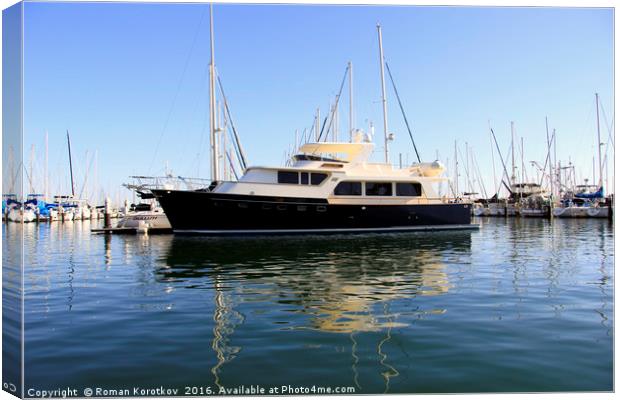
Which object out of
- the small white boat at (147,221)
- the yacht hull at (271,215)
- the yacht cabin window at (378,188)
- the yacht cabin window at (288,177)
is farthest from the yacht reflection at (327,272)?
the small white boat at (147,221)

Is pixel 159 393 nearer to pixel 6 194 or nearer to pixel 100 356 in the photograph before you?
Result: pixel 100 356

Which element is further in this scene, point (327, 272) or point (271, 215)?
point (271, 215)

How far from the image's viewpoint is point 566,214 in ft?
135

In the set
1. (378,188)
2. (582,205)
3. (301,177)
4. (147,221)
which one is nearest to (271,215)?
(301,177)

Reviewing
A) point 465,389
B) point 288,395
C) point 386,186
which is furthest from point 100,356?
point 386,186

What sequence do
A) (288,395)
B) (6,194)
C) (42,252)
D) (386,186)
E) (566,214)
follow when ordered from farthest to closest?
1. (566,214)
2. (386,186)
3. (42,252)
4. (6,194)
5. (288,395)

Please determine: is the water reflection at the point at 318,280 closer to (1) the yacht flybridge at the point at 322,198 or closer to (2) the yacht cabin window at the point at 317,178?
(1) the yacht flybridge at the point at 322,198

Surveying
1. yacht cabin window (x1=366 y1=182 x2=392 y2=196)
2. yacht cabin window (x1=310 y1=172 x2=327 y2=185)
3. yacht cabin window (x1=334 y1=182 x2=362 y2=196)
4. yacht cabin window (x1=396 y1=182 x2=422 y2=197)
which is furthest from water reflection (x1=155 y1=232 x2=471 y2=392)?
yacht cabin window (x1=396 y1=182 x2=422 y2=197)

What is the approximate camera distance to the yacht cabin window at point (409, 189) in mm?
23609

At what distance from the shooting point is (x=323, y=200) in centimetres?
2216

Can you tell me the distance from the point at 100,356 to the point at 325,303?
3.28m

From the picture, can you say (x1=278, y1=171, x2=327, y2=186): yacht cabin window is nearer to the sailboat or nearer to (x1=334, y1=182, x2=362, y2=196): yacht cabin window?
(x1=334, y1=182, x2=362, y2=196): yacht cabin window

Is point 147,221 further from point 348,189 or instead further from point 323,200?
point 348,189

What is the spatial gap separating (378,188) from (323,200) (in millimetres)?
2872
